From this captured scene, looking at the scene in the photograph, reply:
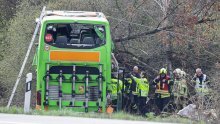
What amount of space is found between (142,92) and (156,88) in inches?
18.8

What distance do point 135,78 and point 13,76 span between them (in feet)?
20.8

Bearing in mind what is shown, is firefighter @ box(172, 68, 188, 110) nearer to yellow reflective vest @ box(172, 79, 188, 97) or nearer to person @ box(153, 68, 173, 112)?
yellow reflective vest @ box(172, 79, 188, 97)

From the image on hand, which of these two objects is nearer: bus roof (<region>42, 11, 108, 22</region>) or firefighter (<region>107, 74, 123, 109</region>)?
bus roof (<region>42, 11, 108, 22</region>)

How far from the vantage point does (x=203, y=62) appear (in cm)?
2366

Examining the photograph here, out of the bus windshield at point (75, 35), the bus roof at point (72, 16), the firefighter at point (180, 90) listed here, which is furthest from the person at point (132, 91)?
the bus roof at point (72, 16)

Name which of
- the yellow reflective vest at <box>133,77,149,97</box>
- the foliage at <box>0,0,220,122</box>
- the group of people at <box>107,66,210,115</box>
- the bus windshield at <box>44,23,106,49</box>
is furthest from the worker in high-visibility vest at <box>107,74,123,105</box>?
the foliage at <box>0,0,220,122</box>

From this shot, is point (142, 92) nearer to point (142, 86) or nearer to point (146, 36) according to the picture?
point (142, 86)

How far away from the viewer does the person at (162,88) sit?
18.8m

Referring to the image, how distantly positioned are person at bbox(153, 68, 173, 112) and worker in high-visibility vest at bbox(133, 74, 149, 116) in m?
0.31

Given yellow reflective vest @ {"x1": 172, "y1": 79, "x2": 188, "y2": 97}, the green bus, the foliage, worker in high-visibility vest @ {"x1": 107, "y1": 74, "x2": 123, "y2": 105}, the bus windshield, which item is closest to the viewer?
the green bus

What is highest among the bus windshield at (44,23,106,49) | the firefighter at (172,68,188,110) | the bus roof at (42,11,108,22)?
the bus roof at (42,11,108,22)

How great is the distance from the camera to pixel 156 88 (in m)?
19.2

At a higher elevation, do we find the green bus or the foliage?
the foliage

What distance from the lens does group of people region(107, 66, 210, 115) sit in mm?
18047
